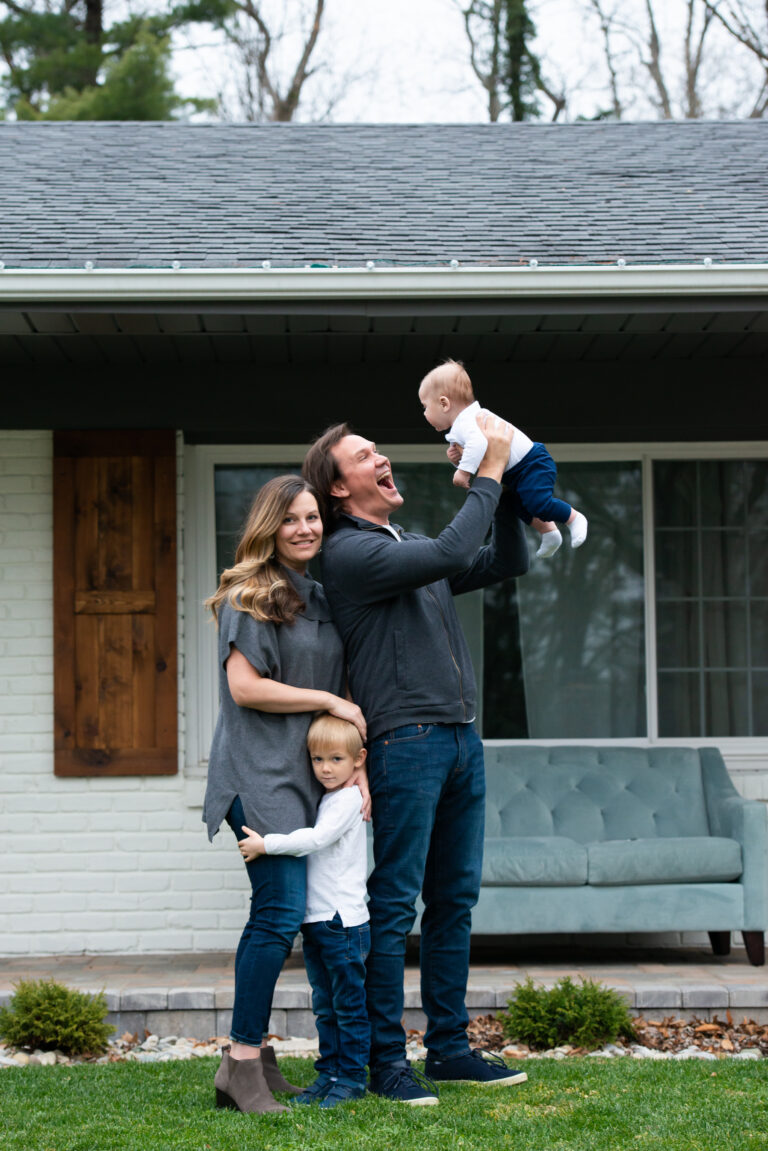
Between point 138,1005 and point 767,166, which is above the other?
point 767,166

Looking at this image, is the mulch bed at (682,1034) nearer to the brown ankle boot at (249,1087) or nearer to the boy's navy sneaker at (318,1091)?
the boy's navy sneaker at (318,1091)

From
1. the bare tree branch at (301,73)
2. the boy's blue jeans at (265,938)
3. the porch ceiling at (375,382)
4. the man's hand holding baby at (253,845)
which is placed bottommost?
the boy's blue jeans at (265,938)

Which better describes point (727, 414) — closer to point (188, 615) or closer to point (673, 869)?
point (673, 869)

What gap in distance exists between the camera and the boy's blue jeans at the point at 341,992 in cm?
269

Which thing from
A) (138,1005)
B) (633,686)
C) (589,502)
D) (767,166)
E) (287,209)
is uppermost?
(767,166)

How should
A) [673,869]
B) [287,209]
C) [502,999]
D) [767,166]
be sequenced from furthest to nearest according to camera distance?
[767,166]
[287,209]
[673,869]
[502,999]

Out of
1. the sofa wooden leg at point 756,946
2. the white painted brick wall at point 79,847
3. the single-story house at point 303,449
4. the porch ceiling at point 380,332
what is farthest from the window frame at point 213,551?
the sofa wooden leg at point 756,946

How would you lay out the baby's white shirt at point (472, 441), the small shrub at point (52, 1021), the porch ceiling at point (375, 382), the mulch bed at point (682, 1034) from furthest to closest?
1. the porch ceiling at point (375, 382)
2. the mulch bed at point (682, 1034)
3. the small shrub at point (52, 1021)
4. the baby's white shirt at point (472, 441)

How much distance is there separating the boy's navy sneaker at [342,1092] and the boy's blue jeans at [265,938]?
0.20 m

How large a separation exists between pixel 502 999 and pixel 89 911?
1.82 m

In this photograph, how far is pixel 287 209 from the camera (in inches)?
201

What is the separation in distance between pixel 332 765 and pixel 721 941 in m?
2.58

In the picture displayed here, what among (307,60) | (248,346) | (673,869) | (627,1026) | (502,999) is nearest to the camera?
(627,1026)

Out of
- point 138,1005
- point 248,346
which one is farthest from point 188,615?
point 138,1005
